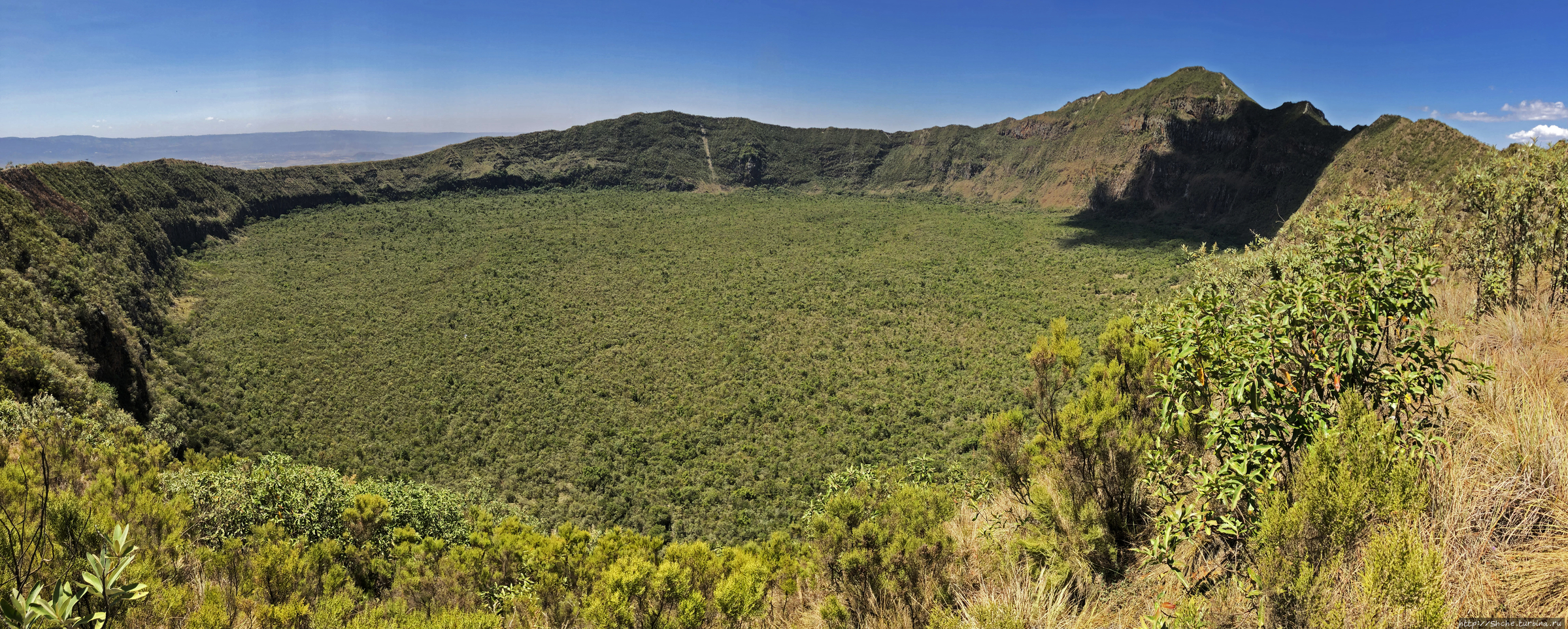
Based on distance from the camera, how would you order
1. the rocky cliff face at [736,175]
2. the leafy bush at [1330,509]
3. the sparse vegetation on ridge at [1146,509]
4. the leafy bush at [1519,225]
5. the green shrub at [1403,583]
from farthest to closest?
the rocky cliff face at [736,175] < the leafy bush at [1519,225] < the sparse vegetation on ridge at [1146,509] < the leafy bush at [1330,509] < the green shrub at [1403,583]

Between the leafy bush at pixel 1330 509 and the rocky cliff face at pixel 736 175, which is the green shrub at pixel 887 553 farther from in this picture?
the rocky cliff face at pixel 736 175

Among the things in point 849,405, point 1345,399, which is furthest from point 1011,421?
point 849,405

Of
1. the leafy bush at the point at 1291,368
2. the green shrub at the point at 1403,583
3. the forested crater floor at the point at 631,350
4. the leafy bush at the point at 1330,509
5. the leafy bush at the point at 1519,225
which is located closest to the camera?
the green shrub at the point at 1403,583

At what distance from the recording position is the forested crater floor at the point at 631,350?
23.0m

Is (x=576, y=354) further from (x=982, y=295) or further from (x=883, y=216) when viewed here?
(x=883, y=216)

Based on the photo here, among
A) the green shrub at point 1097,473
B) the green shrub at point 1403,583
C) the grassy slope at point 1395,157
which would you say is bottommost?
the green shrub at point 1097,473

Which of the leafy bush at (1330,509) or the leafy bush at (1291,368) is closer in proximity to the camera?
the leafy bush at (1330,509)

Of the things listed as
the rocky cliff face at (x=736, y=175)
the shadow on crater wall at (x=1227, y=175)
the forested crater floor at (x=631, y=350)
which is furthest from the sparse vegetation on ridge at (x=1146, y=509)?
the shadow on crater wall at (x=1227, y=175)

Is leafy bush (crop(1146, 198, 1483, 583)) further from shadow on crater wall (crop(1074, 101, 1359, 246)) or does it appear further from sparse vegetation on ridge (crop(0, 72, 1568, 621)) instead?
shadow on crater wall (crop(1074, 101, 1359, 246))

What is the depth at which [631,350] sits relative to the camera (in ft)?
114

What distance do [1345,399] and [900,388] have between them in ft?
82.7

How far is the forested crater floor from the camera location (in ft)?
75.4

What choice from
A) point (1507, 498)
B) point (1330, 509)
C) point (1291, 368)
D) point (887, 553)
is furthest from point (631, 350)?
point (1507, 498)

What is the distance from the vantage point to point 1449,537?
133 inches
